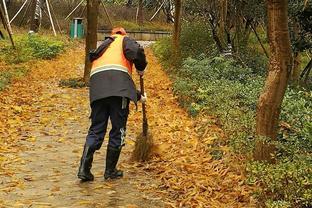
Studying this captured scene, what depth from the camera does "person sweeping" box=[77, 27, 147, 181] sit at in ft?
19.5

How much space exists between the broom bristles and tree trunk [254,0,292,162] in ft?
5.73

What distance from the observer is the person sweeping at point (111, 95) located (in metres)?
5.93

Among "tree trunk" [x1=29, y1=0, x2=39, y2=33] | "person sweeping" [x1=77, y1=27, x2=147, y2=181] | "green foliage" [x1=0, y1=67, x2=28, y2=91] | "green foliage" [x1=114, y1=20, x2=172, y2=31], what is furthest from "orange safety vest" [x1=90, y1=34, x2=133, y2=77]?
"green foliage" [x1=114, y1=20, x2=172, y2=31]

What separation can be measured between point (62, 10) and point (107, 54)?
41064 millimetres

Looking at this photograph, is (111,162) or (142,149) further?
(142,149)

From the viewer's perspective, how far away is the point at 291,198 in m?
4.36

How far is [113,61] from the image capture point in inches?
237

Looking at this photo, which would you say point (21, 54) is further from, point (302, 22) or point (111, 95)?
point (111, 95)

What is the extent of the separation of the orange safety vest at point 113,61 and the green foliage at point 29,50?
41.8ft

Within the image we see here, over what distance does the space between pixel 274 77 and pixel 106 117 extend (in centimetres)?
210

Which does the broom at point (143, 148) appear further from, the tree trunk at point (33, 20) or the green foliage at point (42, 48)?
the tree trunk at point (33, 20)

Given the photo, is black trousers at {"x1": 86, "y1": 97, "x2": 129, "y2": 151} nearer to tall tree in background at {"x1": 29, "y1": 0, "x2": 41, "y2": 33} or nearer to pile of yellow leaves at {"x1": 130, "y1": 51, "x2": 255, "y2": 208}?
pile of yellow leaves at {"x1": 130, "y1": 51, "x2": 255, "y2": 208}

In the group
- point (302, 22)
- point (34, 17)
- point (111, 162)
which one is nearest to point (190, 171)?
point (111, 162)

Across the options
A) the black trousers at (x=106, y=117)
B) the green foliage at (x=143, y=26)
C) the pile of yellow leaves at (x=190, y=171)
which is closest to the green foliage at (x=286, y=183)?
the pile of yellow leaves at (x=190, y=171)
